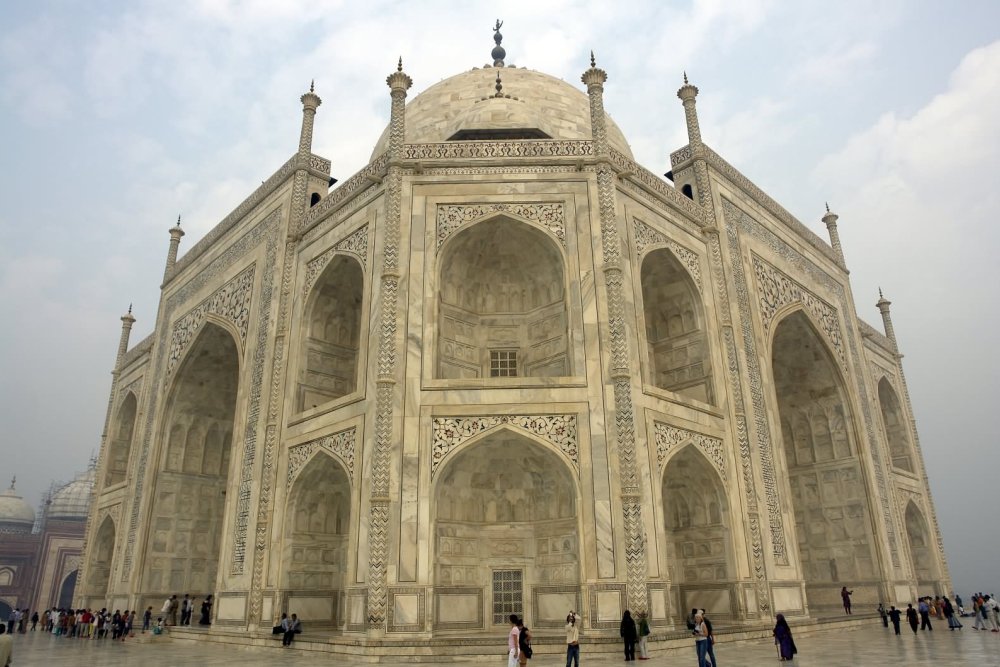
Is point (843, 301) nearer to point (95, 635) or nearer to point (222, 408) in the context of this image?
point (222, 408)

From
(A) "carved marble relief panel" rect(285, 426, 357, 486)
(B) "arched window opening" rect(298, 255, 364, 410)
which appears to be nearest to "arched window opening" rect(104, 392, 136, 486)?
(B) "arched window opening" rect(298, 255, 364, 410)

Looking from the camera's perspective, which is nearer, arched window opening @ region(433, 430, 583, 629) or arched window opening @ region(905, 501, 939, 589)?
arched window opening @ region(433, 430, 583, 629)

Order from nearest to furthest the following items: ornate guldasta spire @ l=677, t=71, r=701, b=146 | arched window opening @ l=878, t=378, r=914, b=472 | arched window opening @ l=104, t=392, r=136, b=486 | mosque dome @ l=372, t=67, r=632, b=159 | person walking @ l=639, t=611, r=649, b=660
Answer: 1. person walking @ l=639, t=611, r=649, b=660
2. ornate guldasta spire @ l=677, t=71, r=701, b=146
3. mosque dome @ l=372, t=67, r=632, b=159
4. arched window opening @ l=878, t=378, r=914, b=472
5. arched window opening @ l=104, t=392, r=136, b=486

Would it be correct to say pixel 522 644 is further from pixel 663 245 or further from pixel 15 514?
pixel 15 514

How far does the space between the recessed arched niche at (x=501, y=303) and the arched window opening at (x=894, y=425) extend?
16.9 metres

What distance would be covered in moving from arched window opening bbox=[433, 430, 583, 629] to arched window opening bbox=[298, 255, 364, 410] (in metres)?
3.94

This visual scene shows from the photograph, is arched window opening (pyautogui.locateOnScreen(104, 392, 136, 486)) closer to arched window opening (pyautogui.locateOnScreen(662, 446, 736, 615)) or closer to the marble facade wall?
the marble facade wall

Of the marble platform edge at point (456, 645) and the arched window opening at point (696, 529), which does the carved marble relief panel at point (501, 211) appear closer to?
the arched window opening at point (696, 529)

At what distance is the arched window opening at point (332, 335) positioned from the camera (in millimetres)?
15414

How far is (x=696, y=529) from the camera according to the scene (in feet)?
46.9

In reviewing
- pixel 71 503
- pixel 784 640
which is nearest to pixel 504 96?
pixel 784 640

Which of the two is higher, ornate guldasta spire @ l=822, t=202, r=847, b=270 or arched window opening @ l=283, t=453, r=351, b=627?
ornate guldasta spire @ l=822, t=202, r=847, b=270

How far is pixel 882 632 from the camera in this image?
1517 cm

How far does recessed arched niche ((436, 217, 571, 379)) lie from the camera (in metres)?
13.9
